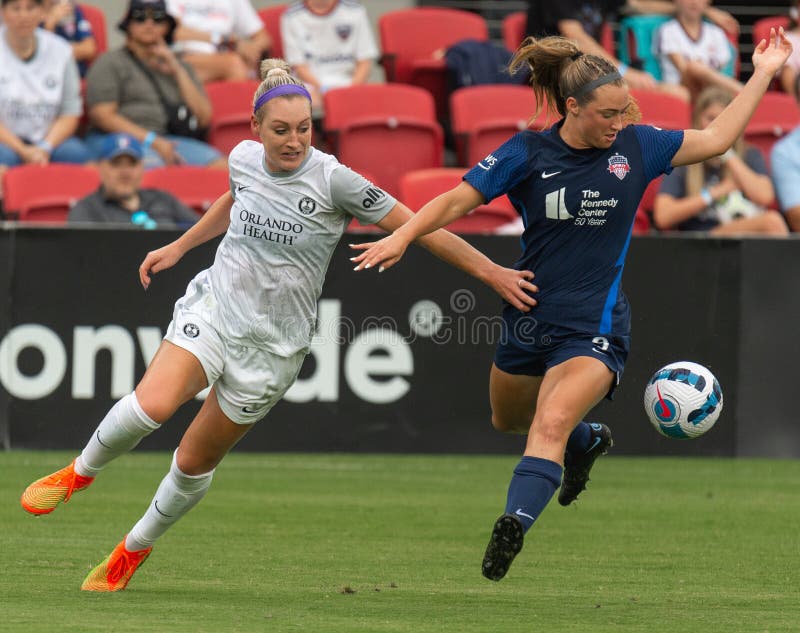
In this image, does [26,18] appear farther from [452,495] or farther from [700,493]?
[700,493]

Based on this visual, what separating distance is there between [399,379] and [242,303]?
490cm

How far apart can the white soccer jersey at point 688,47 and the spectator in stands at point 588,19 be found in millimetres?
213

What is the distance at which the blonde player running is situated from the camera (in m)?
5.96

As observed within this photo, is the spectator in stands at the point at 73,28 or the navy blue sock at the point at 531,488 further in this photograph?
the spectator in stands at the point at 73,28

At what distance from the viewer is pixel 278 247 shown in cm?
610

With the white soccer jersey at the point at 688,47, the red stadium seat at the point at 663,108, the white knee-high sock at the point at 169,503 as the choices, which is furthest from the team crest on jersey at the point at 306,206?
the white soccer jersey at the point at 688,47

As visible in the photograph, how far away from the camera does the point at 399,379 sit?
35.8ft

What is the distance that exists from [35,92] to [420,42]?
3.88 m

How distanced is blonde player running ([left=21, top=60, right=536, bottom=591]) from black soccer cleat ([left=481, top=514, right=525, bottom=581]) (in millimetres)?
1072

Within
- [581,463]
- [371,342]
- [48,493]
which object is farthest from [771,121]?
[48,493]

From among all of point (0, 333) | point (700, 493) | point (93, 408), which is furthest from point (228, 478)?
point (700, 493)

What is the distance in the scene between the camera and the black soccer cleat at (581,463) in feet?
23.2

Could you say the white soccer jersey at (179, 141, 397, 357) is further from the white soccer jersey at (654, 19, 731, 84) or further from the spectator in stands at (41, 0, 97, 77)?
the white soccer jersey at (654, 19, 731, 84)

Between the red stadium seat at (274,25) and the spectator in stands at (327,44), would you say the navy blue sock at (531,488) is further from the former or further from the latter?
the red stadium seat at (274,25)
